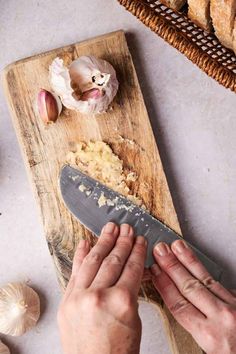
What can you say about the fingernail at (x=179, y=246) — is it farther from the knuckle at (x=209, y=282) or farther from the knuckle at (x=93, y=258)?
the knuckle at (x=93, y=258)

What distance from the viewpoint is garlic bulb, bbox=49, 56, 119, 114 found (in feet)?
3.89

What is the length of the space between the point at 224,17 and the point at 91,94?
0.29m

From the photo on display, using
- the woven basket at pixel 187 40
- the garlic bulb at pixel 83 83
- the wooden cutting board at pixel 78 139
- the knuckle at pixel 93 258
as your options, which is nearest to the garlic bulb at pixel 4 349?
the wooden cutting board at pixel 78 139

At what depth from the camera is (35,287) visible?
52.3 inches

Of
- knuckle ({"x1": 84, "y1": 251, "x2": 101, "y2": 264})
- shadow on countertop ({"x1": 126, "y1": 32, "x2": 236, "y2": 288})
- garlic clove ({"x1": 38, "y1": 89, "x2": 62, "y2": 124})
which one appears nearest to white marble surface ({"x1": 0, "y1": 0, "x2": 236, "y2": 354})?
shadow on countertop ({"x1": 126, "y1": 32, "x2": 236, "y2": 288})

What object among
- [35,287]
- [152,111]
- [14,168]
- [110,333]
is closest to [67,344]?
[110,333]

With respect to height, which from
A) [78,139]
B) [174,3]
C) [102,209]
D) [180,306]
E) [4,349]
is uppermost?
[174,3]

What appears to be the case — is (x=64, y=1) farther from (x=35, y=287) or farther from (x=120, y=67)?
(x=35, y=287)

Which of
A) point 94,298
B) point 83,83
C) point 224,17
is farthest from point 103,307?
point 224,17

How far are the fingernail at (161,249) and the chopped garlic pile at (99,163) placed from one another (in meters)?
0.11

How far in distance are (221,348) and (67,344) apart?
0.29 meters

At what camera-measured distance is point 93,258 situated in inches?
44.4

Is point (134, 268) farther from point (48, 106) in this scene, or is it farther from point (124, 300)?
point (48, 106)

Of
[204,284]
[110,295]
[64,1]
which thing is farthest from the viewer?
[64,1]
